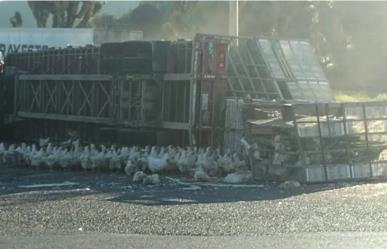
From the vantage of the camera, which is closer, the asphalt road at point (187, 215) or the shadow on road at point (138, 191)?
the asphalt road at point (187, 215)

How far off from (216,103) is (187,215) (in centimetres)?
717

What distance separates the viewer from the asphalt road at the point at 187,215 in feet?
28.5

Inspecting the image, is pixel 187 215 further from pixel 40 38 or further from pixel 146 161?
pixel 40 38

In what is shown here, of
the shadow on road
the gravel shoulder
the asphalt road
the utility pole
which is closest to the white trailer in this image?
the utility pole

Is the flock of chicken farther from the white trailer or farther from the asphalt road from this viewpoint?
the white trailer

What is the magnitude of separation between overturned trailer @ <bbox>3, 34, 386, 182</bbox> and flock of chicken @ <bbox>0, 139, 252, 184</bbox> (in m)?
0.63

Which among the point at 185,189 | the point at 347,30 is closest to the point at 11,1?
the point at 347,30

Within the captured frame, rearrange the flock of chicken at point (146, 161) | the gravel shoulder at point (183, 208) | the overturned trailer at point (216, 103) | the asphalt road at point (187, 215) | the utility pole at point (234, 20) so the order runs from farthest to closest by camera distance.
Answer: the utility pole at point (234, 20)
the flock of chicken at point (146, 161)
the overturned trailer at point (216, 103)
the gravel shoulder at point (183, 208)
the asphalt road at point (187, 215)

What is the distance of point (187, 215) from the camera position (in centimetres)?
1041

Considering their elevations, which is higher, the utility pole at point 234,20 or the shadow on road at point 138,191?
the utility pole at point 234,20

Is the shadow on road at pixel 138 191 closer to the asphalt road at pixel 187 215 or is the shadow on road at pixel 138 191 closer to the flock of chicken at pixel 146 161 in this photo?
the asphalt road at pixel 187 215

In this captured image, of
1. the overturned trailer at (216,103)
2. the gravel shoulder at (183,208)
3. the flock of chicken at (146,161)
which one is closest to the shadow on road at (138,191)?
the gravel shoulder at (183,208)

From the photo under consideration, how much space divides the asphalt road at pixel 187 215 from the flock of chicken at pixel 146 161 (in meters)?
0.86

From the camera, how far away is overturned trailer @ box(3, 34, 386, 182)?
14938 millimetres
